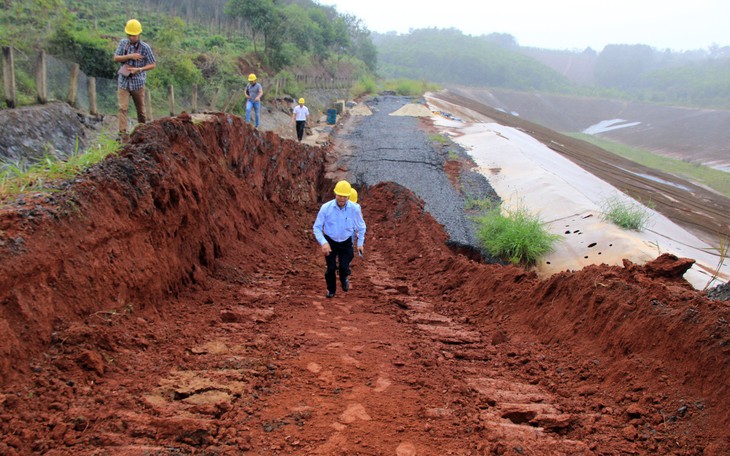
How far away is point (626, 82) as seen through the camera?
9325cm

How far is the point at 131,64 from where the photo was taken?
7984 mm

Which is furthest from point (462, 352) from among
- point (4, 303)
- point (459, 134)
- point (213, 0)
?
point (213, 0)

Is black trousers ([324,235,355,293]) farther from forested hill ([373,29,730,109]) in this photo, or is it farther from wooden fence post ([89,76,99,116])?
forested hill ([373,29,730,109])

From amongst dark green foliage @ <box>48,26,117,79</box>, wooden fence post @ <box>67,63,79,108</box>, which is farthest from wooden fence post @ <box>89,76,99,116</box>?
dark green foliage @ <box>48,26,117,79</box>

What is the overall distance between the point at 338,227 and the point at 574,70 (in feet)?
382

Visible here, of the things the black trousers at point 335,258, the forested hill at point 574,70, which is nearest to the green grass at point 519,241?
the black trousers at point 335,258

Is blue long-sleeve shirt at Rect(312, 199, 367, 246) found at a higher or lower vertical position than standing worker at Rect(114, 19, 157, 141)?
lower

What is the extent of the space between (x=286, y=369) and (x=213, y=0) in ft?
155

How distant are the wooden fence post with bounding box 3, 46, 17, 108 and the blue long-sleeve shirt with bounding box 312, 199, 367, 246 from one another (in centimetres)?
661

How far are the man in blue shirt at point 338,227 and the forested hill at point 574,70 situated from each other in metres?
68.8

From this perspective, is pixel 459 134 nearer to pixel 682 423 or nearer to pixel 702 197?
pixel 702 197

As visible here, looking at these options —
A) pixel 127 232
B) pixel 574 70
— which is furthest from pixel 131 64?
pixel 574 70

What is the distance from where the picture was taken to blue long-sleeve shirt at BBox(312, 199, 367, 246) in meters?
7.22

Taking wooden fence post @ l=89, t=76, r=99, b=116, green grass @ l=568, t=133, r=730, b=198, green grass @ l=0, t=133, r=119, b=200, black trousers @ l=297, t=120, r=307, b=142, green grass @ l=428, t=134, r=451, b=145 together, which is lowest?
green grass @ l=568, t=133, r=730, b=198
